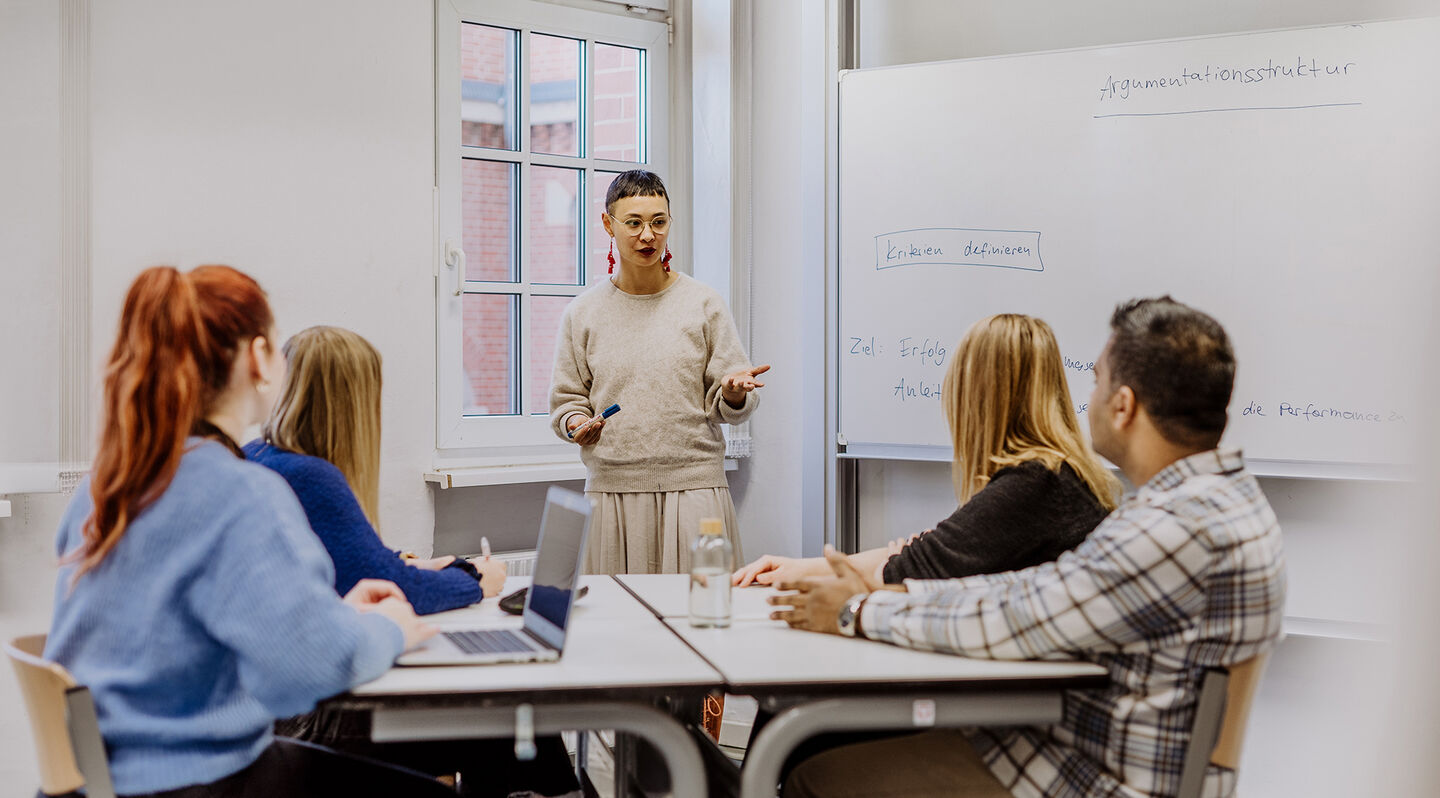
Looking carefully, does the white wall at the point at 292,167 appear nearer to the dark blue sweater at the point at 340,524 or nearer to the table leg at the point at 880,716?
the dark blue sweater at the point at 340,524

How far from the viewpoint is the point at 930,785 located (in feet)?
5.18

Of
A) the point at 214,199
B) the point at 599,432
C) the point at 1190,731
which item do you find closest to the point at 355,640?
the point at 1190,731

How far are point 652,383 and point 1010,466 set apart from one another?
1.30 m

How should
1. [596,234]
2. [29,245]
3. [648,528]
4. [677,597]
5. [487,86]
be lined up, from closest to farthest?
[677,597]
[29,245]
[648,528]
[487,86]
[596,234]

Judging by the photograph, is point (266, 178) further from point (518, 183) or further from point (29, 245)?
point (518, 183)

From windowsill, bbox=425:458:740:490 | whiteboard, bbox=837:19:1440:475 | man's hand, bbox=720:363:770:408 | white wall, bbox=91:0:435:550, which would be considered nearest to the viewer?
whiteboard, bbox=837:19:1440:475

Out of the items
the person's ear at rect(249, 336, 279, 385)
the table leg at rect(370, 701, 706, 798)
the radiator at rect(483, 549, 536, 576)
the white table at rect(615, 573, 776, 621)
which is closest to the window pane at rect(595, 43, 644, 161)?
the radiator at rect(483, 549, 536, 576)

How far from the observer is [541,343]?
3.59 meters

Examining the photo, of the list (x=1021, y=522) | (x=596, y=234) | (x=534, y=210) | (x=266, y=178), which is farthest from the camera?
(x=596, y=234)

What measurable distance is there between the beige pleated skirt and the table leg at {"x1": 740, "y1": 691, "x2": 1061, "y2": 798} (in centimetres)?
137

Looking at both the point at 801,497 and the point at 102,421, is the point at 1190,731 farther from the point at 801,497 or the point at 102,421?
the point at 801,497

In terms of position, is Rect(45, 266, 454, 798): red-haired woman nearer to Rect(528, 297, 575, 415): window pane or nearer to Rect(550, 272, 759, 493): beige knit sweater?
Rect(550, 272, 759, 493): beige knit sweater

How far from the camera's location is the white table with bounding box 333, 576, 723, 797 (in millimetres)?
1355

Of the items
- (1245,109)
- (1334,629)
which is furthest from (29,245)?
(1334,629)
